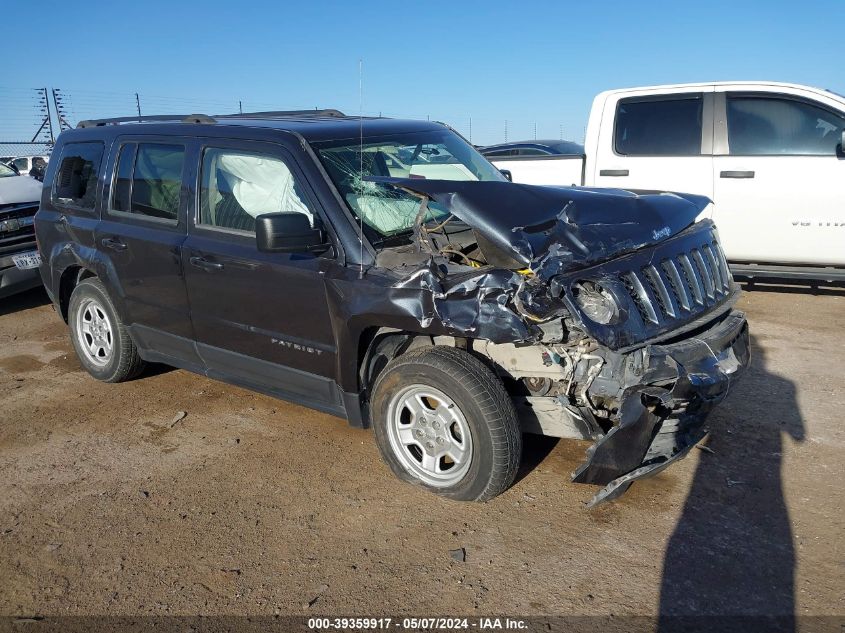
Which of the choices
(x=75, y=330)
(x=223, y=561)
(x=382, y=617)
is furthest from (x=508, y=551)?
(x=75, y=330)

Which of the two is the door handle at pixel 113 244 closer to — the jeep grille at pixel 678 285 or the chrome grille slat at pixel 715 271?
the jeep grille at pixel 678 285

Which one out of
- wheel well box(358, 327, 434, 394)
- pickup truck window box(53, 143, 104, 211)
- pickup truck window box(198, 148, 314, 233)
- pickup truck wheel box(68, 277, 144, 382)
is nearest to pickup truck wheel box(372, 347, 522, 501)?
wheel well box(358, 327, 434, 394)

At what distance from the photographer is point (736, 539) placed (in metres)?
3.25

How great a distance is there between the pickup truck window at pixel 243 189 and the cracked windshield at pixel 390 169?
0.27 meters

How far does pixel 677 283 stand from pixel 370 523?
1972 mm

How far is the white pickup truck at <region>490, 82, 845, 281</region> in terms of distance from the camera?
6.63 meters

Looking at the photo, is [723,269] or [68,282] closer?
[723,269]

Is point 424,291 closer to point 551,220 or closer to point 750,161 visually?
point 551,220

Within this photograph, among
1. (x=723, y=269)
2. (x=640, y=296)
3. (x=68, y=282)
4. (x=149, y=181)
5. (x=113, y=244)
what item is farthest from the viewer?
(x=68, y=282)

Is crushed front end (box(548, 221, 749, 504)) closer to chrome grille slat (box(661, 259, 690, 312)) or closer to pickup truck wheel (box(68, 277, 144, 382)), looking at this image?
chrome grille slat (box(661, 259, 690, 312))

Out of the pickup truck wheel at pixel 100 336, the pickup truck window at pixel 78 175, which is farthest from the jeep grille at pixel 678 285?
the pickup truck window at pixel 78 175

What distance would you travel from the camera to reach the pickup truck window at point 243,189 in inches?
160

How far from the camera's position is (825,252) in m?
6.67

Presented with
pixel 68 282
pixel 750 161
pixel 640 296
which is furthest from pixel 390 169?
pixel 750 161
